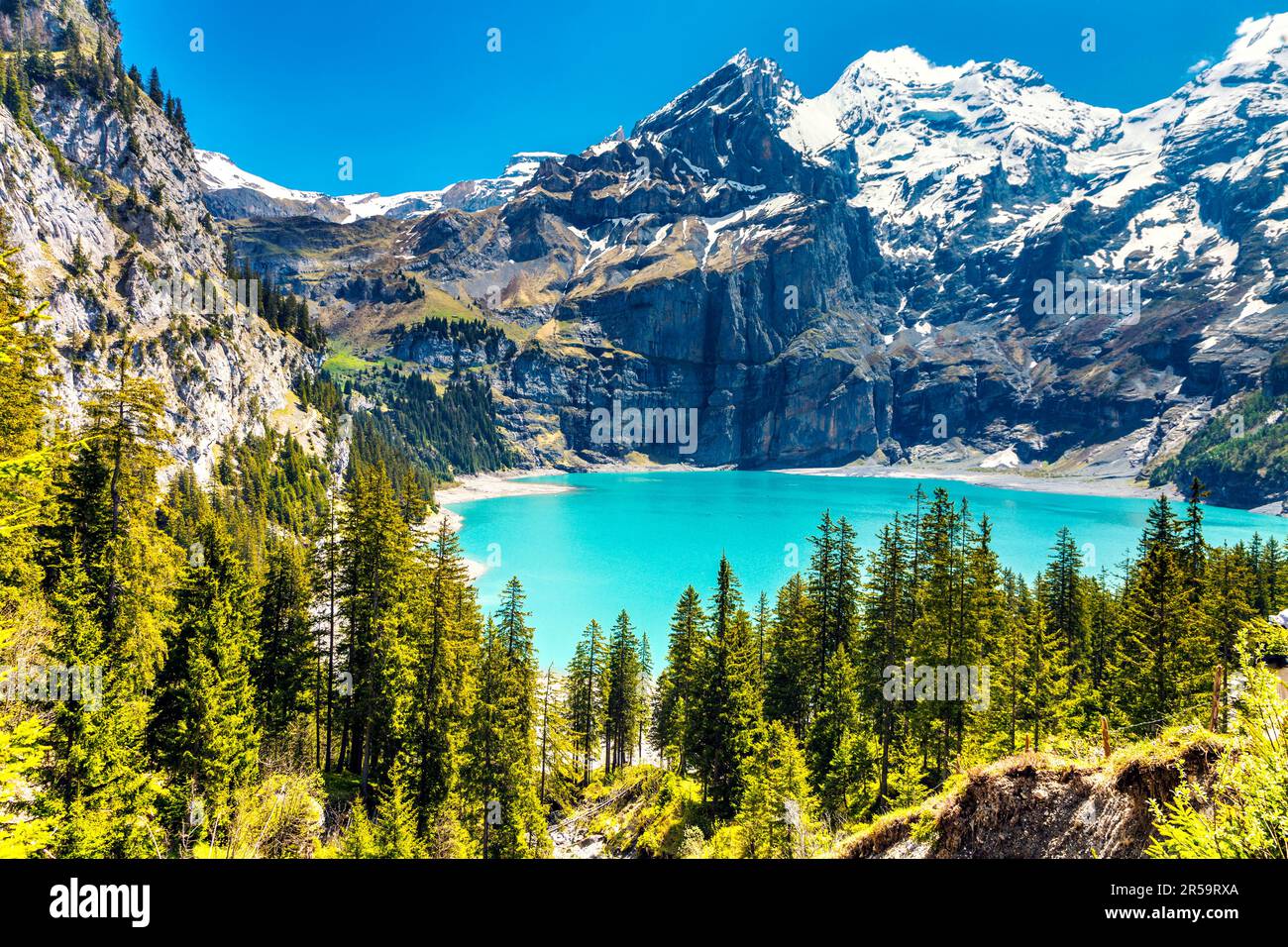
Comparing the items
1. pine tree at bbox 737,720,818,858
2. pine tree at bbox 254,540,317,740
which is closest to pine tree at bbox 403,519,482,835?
pine tree at bbox 254,540,317,740

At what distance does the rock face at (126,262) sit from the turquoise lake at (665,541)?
4906cm

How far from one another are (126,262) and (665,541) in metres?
104

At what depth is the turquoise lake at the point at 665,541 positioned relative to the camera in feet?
264

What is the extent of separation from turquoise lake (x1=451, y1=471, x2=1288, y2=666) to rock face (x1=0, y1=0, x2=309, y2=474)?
161 feet

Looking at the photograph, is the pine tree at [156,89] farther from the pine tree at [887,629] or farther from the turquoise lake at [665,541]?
the pine tree at [887,629]

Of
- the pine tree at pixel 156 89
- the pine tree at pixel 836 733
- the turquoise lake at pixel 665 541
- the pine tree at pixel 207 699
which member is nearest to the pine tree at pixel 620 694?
the turquoise lake at pixel 665 541

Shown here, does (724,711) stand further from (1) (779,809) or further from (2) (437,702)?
(2) (437,702)

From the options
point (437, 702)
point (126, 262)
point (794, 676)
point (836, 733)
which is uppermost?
point (126, 262)

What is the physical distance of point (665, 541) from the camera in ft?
412

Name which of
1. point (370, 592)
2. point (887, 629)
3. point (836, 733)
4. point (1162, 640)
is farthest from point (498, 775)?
point (1162, 640)

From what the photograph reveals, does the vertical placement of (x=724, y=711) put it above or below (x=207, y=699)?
below
